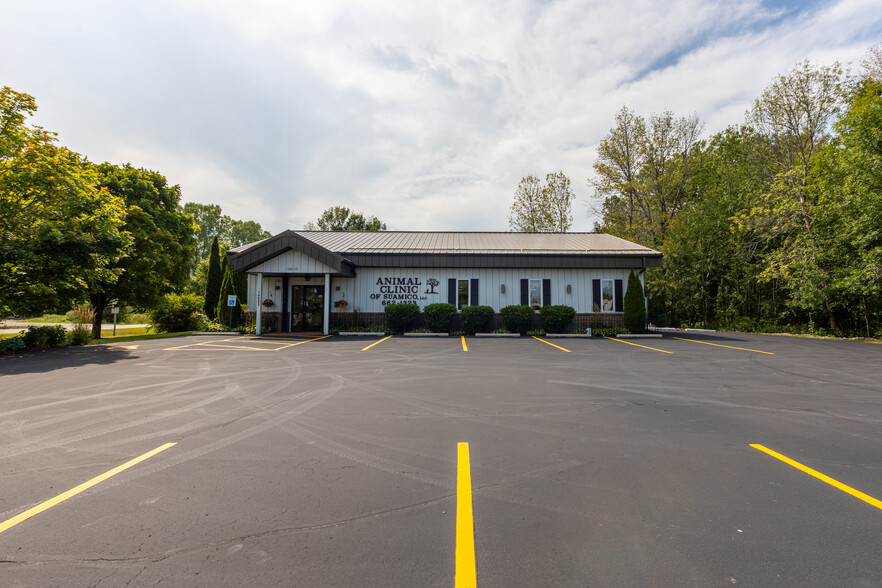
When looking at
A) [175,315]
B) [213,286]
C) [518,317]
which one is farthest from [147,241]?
[518,317]

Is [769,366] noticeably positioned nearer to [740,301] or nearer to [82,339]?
[740,301]

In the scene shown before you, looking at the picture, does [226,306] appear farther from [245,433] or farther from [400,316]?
[245,433]

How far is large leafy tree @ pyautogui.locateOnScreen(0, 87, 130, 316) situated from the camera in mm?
12102

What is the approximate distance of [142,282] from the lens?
18.5m

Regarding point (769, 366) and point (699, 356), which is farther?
point (699, 356)

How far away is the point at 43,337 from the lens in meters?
12.8

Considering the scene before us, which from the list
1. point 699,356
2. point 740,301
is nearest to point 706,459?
point 699,356

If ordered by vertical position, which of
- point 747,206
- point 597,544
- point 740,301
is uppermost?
point 747,206

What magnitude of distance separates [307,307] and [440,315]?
7.25 meters

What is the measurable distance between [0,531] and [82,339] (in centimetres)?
1560

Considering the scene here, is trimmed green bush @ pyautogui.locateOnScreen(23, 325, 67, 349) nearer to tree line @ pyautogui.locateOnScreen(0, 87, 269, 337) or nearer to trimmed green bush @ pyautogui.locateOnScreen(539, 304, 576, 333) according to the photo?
tree line @ pyautogui.locateOnScreen(0, 87, 269, 337)

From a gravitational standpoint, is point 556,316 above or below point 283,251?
below

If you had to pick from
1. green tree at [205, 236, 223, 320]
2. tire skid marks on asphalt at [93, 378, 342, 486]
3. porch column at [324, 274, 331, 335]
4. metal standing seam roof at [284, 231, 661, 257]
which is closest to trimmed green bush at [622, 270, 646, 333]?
metal standing seam roof at [284, 231, 661, 257]

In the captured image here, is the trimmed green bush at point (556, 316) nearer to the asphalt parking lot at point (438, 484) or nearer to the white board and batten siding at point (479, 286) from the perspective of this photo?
the white board and batten siding at point (479, 286)
